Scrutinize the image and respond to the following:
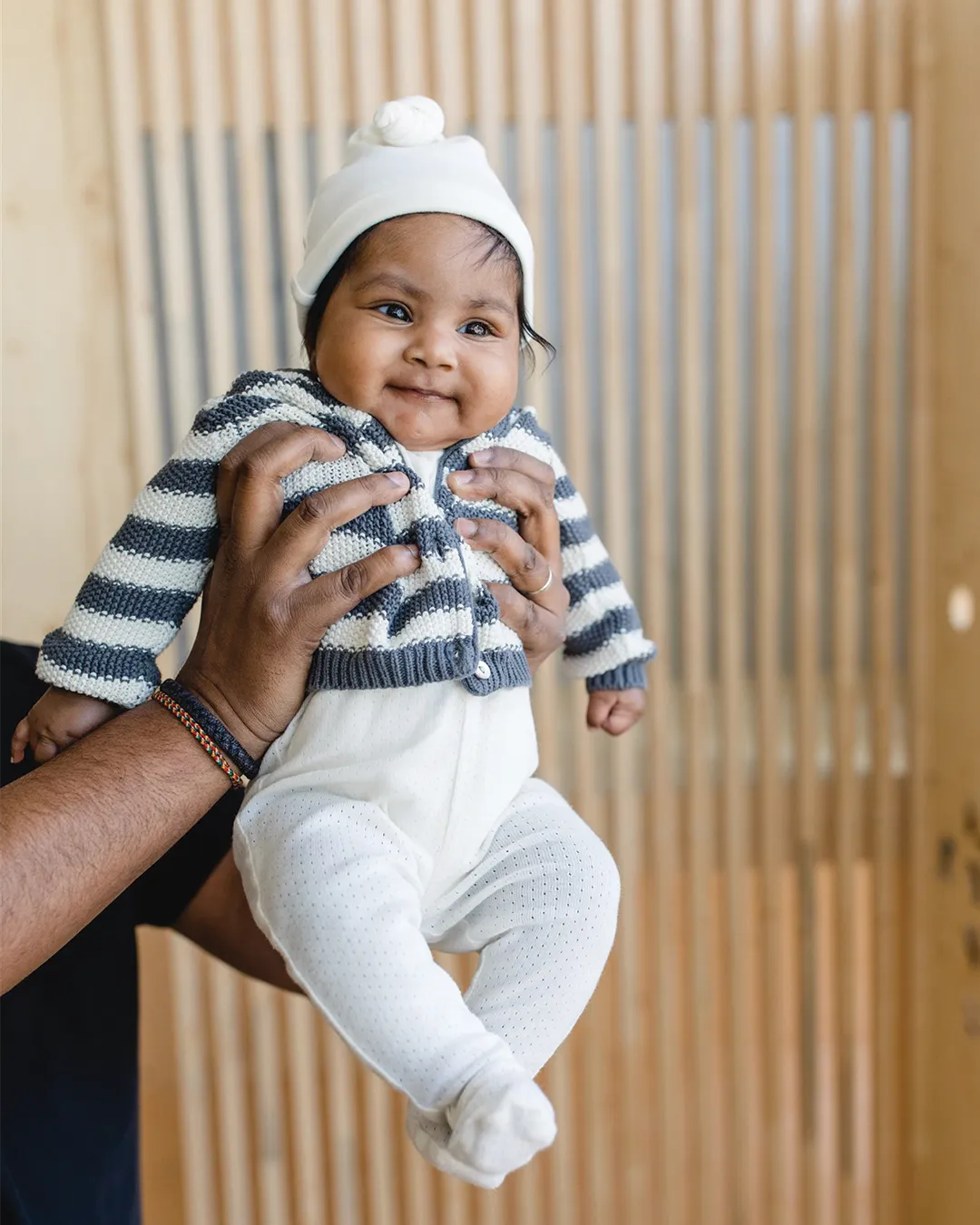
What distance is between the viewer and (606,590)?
1.53m

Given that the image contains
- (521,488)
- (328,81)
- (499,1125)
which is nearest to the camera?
(499,1125)

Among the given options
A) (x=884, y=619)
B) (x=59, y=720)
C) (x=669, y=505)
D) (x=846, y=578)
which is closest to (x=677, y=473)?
(x=669, y=505)

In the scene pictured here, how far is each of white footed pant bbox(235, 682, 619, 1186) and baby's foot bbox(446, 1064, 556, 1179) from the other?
0.01 m

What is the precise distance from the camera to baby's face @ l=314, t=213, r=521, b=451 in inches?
48.0

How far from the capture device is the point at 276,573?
47.3 inches

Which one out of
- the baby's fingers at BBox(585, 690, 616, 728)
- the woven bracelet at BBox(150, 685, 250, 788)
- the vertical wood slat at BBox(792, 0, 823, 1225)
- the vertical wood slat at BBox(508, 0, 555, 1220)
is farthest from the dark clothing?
the vertical wood slat at BBox(792, 0, 823, 1225)

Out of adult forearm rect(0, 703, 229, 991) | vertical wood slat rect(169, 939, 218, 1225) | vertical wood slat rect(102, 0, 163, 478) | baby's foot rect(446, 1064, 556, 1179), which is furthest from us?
vertical wood slat rect(169, 939, 218, 1225)

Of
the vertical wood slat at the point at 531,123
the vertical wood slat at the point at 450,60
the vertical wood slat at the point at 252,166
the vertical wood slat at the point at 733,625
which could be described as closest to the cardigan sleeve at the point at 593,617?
the vertical wood slat at the point at 531,123

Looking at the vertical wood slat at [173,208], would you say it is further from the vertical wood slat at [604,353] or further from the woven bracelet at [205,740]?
the woven bracelet at [205,740]

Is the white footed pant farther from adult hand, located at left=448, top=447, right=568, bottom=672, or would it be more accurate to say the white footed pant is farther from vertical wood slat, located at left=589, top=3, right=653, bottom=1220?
vertical wood slat, located at left=589, top=3, right=653, bottom=1220

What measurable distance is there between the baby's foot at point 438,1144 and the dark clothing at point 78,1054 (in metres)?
0.59

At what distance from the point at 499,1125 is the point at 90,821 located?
49cm

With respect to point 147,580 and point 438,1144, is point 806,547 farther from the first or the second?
point 438,1144

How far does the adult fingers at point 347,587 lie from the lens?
1188 mm
